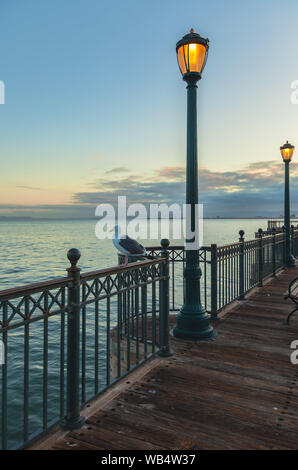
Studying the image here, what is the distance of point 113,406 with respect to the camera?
3445 millimetres

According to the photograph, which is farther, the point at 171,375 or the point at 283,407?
the point at 171,375

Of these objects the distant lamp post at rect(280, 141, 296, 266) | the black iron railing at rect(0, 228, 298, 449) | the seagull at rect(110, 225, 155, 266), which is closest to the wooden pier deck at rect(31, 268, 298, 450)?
the black iron railing at rect(0, 228, 298, 449)

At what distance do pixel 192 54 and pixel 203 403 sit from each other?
16.5ft

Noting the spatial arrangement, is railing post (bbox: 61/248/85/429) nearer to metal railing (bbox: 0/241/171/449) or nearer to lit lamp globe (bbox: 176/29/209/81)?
metal railing (bbox: 0/241/171/449)

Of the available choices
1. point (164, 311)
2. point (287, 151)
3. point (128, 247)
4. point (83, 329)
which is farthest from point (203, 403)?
point (287, 151)

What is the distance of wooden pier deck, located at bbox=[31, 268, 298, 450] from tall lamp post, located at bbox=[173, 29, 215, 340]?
0.78 ft

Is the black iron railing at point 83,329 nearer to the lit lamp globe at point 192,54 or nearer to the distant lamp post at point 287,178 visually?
the distant lamp post at point 287,178

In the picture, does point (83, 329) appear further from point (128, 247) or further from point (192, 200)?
point (192, 200)

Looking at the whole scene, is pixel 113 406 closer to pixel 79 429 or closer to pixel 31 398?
pixel 79 429

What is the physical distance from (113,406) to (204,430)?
0.98 m

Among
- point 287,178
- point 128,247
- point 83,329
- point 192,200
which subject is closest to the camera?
point 83,329

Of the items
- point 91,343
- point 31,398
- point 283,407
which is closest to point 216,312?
point 283,407

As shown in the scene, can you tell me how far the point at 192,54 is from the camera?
521cm

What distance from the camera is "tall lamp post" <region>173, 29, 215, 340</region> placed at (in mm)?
5293
